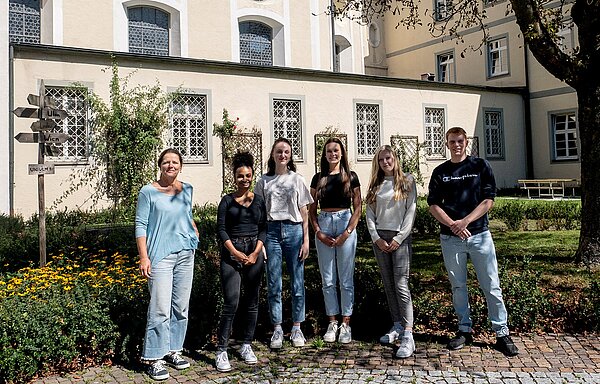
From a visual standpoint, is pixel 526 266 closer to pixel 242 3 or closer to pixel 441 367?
pixel 441 367

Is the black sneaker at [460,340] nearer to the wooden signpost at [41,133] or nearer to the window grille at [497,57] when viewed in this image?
the wooden signpost at [41,133]

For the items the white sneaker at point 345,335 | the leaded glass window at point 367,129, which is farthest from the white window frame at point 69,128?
the white sneaker at point 345,335

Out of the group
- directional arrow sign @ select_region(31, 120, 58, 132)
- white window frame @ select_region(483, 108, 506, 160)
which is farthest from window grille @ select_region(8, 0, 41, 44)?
white window frame @ select_region(483, 108, 506, 160)

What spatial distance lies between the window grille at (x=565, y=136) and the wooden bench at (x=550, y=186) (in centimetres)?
191

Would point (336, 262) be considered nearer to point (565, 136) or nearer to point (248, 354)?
point (248, 354)

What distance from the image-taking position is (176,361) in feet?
15.4

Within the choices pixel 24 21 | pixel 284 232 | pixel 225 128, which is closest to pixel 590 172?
pixel 284 232

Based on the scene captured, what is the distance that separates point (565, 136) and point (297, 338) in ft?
67.1

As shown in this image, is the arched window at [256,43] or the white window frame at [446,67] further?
the white window frame at [446,67]

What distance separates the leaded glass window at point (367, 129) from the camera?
1870cm

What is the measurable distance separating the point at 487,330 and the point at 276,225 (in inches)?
91.6

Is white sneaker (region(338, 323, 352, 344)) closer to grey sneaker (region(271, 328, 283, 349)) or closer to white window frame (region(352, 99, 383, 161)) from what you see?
grey sneaker (region(271, 328, 283, 349))

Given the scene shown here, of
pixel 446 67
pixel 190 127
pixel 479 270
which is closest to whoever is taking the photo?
pixel 479 270

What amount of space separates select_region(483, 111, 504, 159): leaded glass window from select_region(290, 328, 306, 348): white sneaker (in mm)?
18468
